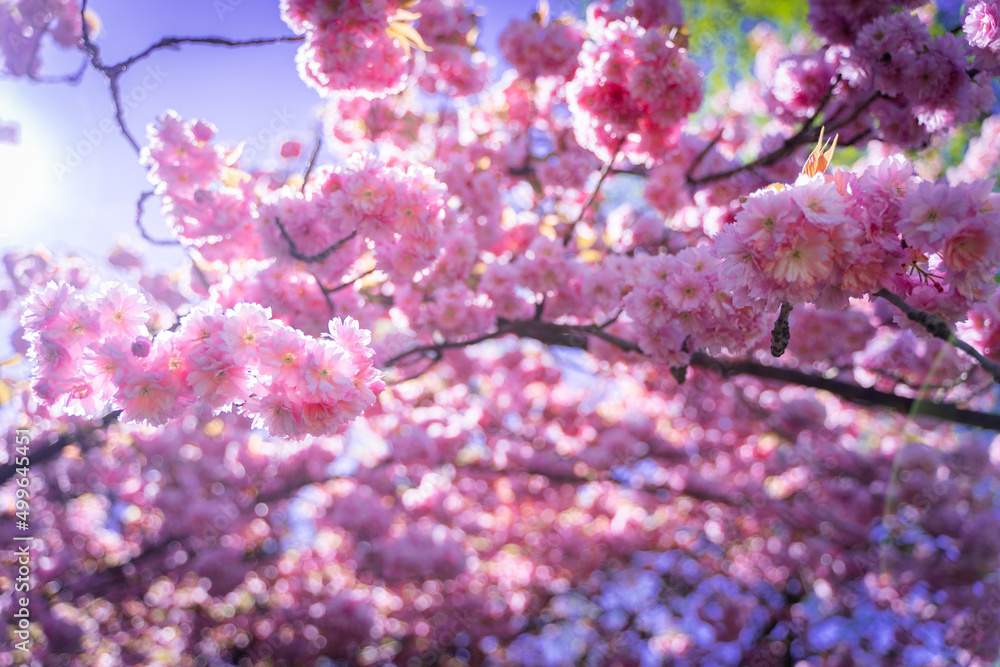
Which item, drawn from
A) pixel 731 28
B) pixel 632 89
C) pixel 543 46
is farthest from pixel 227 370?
pixel 731 28

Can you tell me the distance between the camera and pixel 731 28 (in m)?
8.26

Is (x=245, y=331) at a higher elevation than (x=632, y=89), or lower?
lower

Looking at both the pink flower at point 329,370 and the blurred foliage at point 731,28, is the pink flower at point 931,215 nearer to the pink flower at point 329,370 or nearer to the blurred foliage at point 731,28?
the pink flower at point 329,370

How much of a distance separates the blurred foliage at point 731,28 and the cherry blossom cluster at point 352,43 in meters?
6.40

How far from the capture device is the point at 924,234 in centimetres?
150

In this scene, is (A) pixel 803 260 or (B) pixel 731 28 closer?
(A) pixel 803 260

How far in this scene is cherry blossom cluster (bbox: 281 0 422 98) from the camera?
2811 millimetres

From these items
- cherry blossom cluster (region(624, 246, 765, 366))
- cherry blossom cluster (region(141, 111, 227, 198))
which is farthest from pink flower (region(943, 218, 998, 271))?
cherry blossom cluster (region(141, 111, 227, 198))

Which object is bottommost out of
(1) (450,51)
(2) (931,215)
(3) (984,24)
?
(1) (450,51)

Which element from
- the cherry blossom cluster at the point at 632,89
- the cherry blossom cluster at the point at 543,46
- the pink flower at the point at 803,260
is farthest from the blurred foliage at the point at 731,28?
the pink flower at the point at 803,260

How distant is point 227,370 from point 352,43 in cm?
205

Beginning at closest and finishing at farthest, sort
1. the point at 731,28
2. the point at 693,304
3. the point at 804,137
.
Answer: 1. the point at 693,304
2. the point at 804,137
3. the point at 731,28

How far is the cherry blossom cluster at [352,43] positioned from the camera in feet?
9.22

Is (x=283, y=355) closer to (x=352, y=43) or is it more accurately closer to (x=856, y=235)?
(x=856, y=235)
